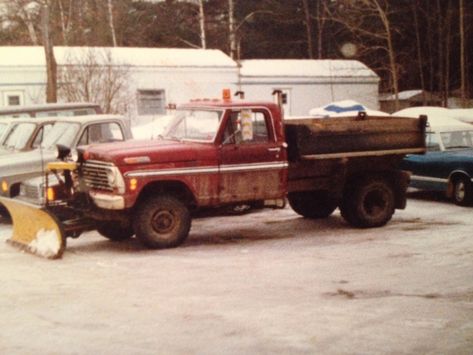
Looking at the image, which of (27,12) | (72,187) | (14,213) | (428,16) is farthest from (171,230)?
(27,12)

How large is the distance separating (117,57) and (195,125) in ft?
62.7

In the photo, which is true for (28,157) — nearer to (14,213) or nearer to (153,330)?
(14,213)

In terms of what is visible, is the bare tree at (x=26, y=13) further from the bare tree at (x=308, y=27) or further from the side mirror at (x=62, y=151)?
the side mirror at (x=62, y=151)

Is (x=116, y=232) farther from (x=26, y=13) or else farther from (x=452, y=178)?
(x=26, y=13)

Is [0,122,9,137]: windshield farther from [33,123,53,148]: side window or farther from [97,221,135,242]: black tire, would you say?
[97,221,135,242]: black tire

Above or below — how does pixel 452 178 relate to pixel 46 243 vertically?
above

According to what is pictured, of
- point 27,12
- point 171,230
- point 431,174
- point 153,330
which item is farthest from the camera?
point 27,12

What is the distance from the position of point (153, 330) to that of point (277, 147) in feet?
16.1

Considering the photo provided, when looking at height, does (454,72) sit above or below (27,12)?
below

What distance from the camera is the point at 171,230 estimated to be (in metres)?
10.5

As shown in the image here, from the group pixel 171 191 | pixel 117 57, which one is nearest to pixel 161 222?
pixel 171 191

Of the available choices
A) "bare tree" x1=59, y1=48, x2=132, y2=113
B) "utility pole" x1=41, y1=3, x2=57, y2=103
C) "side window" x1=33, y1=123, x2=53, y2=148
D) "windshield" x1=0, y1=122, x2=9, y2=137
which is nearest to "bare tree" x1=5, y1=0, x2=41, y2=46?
"bare tree" x1=59, y1=48, x2=132, y2=113

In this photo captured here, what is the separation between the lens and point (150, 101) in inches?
1160

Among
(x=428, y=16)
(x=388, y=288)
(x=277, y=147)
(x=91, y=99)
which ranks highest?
(x=428, y=16)
